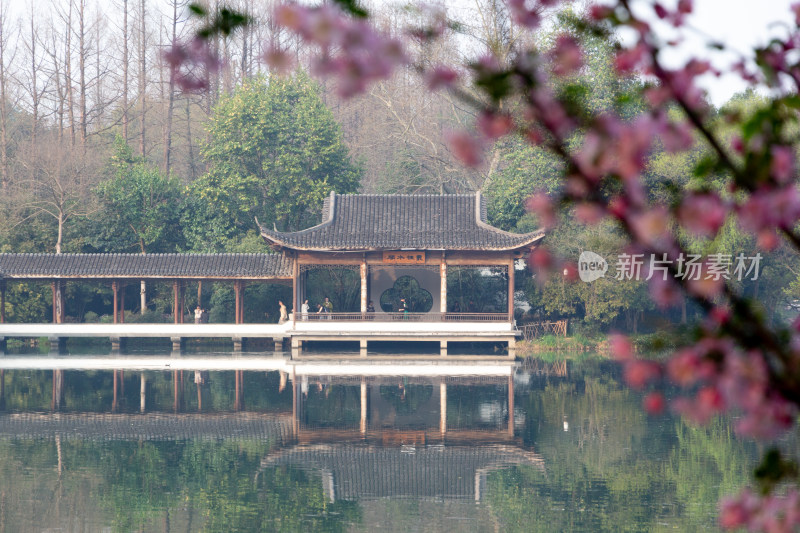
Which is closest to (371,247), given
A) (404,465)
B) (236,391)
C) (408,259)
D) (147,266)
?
(408,259)

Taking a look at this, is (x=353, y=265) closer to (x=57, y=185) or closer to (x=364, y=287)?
(x=364, y=287)

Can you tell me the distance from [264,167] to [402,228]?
7.76 m

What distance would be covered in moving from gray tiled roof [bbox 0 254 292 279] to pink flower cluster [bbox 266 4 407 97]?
22.7 metres

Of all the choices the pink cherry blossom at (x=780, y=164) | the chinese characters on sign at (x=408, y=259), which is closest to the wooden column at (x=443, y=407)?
the chinese characters on sign at (x=408, y=259)

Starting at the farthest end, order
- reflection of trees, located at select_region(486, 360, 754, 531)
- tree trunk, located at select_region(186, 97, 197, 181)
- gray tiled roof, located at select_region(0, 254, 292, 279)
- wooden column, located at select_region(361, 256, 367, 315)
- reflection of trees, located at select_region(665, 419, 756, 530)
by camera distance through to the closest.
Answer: tree trunk, located at select_region(186, 97, 197, 181), gray tiled roof, located at select_region(0, 254, 292, 279), wooden column, located at select_region(361, 256, 367, 315), reflection of trees, located at select_region(665, 419, 756, 530), reflection of trees, located at select_region(486, 360, 754, 531)

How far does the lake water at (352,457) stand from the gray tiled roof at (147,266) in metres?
7.10

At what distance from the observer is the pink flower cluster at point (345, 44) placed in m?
1.57

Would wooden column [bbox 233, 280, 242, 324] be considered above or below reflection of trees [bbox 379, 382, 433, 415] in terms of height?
above

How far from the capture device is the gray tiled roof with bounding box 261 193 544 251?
22953 millimetres

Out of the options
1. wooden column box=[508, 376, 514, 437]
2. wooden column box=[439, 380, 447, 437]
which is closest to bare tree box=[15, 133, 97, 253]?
wooden column box=[439, 380, 447, 437]

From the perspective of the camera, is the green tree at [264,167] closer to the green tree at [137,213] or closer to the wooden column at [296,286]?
the green tree at [137,213]

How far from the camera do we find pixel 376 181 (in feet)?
127

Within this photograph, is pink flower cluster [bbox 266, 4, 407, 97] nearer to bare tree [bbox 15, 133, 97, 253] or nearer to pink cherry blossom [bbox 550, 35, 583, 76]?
pink cherry blossom [bbox 550, 35, 583, 76]

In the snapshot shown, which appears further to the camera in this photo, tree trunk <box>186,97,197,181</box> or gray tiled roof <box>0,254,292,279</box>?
tree trunk <box>186,97,197,181</box>
